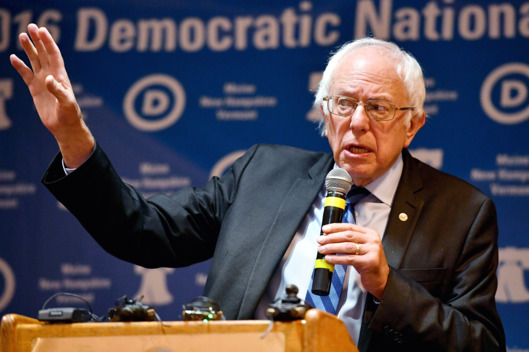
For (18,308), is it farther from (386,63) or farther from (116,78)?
(386,63)

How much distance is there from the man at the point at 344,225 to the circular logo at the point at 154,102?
93 cm

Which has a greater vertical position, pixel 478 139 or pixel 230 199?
pixel 478 139

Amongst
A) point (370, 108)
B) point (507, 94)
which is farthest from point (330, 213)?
point (507, 94)

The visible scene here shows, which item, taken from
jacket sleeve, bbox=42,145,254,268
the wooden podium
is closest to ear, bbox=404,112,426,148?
jacket sleeve, bbox=42,145,254,268

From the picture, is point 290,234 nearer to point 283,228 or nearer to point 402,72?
point 283,228

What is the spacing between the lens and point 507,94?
3594 mm

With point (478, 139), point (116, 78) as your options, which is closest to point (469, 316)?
point (478, 139)

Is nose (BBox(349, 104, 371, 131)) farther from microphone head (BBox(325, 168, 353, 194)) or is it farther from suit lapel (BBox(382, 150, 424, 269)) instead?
microphone head (BBox(325, 168, 353, 194))

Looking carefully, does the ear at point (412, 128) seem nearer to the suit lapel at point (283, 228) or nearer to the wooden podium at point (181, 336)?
the suit lapel at point (283, 228)

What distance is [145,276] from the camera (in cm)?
376

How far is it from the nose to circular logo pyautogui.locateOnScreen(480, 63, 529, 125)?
1.09 m

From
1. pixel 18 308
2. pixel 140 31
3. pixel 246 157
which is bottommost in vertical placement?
pixel 18 308

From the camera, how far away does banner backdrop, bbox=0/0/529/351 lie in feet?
11.8

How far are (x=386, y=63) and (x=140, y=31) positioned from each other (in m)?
1.57
